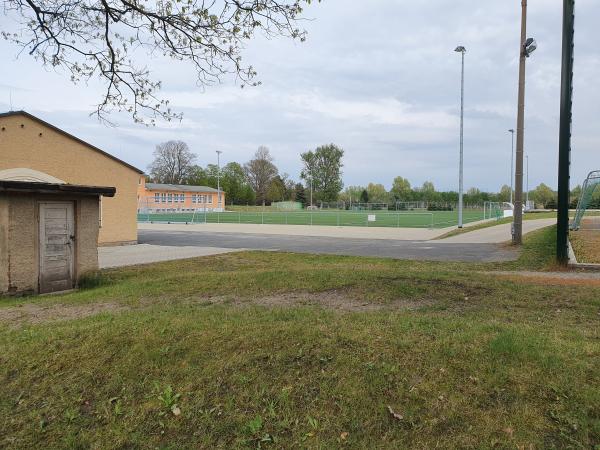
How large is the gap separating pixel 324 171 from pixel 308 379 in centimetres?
11976

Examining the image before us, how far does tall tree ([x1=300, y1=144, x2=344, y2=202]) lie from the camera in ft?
401

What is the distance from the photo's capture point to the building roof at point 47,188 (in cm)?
900

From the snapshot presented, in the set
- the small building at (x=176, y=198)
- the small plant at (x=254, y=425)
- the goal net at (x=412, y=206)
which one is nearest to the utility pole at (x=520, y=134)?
the small plant at (x=254, y=425)

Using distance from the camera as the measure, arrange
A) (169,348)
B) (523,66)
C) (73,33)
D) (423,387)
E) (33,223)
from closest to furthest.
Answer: (423,387) → (169,348) → (73,33) → (33,223) → (523,66)

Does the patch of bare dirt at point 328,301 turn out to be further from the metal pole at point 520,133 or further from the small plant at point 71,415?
the metal pole at point 520,133

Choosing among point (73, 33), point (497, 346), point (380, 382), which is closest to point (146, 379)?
point (380, 382)

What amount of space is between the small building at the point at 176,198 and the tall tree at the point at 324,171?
156 ft

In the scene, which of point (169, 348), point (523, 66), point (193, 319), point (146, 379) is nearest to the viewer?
point (146, 379)

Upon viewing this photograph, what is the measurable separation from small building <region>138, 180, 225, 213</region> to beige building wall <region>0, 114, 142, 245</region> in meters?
43.0

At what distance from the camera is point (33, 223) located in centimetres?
953

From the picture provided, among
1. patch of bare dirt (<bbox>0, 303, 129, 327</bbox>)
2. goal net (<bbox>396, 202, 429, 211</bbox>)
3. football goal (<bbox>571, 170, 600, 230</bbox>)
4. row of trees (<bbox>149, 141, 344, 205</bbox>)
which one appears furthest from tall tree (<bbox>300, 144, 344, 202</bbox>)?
patch of bare dirt (<bbox>0, 303, 129, 327</bbox>)

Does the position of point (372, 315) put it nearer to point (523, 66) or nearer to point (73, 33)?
point (73, 33)

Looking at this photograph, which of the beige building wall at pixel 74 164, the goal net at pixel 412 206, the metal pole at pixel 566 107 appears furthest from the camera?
the goal net at pixel 412 206

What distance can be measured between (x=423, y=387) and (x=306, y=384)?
904 millimetres
